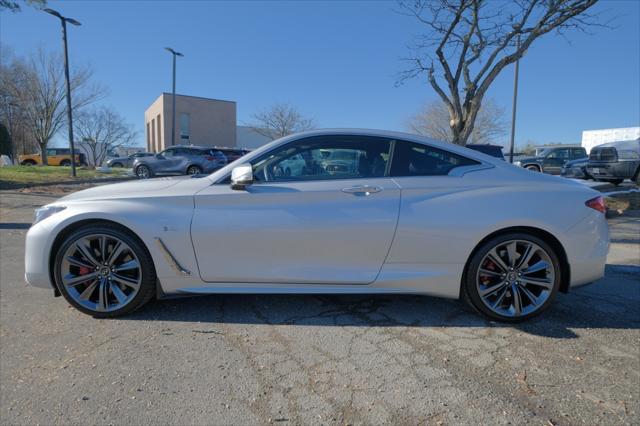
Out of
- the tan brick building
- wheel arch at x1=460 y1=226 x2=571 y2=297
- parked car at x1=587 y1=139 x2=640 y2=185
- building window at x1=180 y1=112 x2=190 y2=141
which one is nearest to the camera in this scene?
wheel arch at x1=460 y1=226 x2=571 y2=297

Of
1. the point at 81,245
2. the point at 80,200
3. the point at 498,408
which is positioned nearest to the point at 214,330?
the point at 81,245

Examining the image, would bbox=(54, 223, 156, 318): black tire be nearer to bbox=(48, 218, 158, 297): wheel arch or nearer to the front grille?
bbox=(48, 218, 158, 297): wheel arch

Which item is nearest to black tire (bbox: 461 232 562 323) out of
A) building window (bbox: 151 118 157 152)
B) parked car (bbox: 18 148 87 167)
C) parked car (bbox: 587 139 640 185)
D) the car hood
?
the car hood

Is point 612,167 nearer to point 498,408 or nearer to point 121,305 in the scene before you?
point 498,408

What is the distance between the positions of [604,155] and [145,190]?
46.1 ft

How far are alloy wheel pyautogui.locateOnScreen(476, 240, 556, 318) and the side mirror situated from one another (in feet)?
6.38

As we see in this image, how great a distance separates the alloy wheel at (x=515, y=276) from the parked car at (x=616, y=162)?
11.5 m

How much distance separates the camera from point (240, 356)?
2.52 metres

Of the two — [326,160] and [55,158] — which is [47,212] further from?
[55,158]

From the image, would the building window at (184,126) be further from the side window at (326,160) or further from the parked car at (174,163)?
the side window at (326,160)

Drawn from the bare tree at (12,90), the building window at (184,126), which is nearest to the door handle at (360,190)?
the bare tree at (12,90)

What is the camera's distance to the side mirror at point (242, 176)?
9.46 feet

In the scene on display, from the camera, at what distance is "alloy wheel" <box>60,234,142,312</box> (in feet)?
9.88

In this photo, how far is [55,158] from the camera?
39219mm
